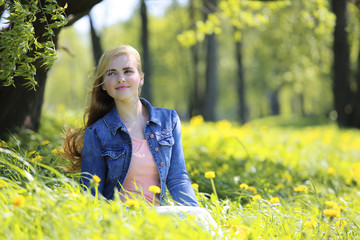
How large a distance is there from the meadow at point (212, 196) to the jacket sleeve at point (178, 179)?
8.4 inches

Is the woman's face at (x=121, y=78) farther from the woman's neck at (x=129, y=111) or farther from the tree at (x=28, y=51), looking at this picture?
the tree at (x=28, y=51)

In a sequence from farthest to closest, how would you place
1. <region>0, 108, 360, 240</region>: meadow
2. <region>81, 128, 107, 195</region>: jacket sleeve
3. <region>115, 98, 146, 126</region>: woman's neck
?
1. <region>115, 98, 146, 126</region>: woman's neck
2. <region>81, 128, 107, 195</region>: jacket sleeve
3. <region>0, 108, 360, 240</region>: meadow

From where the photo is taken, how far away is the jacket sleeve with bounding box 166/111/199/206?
275 centimetres

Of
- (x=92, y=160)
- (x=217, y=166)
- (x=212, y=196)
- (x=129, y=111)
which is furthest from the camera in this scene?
(x=217, y=166)

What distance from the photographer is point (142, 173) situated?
110 inches

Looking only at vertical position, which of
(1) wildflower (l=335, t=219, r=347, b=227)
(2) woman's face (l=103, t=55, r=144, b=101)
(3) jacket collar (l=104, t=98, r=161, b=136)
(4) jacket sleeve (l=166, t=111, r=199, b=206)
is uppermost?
(2) woman's face (l=103, t=55, r=144, b=101)

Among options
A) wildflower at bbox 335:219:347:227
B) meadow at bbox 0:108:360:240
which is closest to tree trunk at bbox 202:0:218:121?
meadow at bbox 0:108:360:240

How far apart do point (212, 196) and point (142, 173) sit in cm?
64

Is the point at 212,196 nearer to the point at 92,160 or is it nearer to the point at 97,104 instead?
the point at 92,160

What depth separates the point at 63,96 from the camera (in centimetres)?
3838

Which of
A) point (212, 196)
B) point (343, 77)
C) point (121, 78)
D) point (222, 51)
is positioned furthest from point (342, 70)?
point (222, 51)

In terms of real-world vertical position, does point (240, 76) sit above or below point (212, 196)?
above

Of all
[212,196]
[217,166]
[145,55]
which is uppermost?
[145,55]

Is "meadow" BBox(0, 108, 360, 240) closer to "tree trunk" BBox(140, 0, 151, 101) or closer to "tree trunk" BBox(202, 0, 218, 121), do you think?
"tree trunk" BBox(140, 0, 151, 101)
